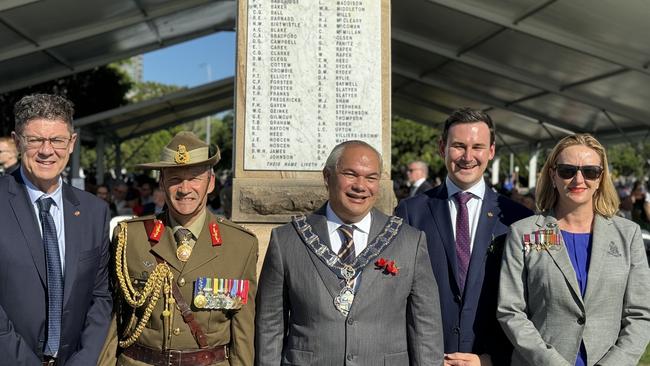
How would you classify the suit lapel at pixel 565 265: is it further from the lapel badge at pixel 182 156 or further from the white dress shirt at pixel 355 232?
the lapel badge at pixel 182 156

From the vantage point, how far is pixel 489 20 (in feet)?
29.5

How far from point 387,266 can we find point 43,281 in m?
1.31

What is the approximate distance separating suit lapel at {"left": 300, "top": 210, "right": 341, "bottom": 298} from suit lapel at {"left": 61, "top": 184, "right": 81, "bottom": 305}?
35.6 inches

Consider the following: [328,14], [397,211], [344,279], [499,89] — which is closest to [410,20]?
[499,89]

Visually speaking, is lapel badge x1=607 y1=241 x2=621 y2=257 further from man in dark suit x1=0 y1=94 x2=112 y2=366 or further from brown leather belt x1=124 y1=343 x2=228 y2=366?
man in dark suit x1=0 y1=94 x2=112 y2=366

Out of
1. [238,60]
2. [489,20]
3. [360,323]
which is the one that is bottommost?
[360,323]

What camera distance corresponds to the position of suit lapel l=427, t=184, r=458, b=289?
2.88 meters

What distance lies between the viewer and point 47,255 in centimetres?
257

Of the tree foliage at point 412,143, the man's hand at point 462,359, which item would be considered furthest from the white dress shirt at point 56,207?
the tree foliage at point 412,143

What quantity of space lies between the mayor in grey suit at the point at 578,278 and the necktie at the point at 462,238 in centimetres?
17

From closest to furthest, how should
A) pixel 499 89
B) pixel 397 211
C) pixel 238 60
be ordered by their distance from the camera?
pixel 397 211, pixel 238 60, pixel 499 89

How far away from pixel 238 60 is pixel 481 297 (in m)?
2.45

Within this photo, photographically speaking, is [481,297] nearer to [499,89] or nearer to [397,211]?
[397,211]

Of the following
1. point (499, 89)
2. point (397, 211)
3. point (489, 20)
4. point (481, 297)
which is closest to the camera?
point (481, 297)
